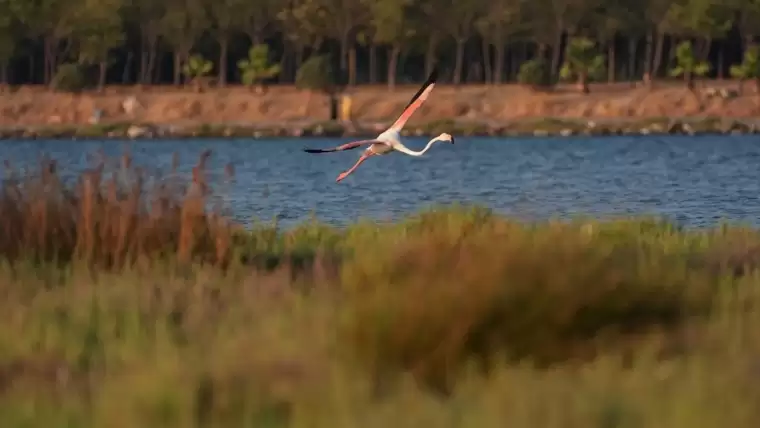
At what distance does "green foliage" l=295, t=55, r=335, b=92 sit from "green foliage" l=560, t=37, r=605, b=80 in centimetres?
1190

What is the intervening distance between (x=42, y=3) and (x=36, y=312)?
69898mm

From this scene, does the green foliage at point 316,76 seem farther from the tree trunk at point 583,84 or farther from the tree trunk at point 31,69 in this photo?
the tree trunk at point 31,69

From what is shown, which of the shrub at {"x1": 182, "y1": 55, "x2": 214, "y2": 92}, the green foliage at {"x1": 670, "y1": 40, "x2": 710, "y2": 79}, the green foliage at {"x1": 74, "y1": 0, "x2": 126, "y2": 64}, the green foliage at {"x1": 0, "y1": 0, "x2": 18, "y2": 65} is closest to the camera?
the green foliage at {"x1": 0, "y1": 0, "x2": 18, "y2": 65}

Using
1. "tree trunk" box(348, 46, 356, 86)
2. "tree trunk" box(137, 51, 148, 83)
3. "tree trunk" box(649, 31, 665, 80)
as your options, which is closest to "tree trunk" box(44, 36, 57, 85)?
"tree trunk" box(137, 51, 148, 83)

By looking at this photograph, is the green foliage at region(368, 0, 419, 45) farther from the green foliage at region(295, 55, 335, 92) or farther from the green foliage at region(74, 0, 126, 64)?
the green foliage at region(74, 0, 126, 64)

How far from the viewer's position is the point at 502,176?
37.2 metres

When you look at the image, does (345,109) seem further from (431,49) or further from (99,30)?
(99,30)

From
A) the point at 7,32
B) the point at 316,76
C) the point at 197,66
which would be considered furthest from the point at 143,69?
the point at 316,76

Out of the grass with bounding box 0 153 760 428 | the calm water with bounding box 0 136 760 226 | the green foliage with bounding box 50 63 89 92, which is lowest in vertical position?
the calm water with bounding box 0 136 760 226

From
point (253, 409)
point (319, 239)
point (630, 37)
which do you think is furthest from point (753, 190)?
point (630, 37)

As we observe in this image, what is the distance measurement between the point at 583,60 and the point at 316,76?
1313 centimetres

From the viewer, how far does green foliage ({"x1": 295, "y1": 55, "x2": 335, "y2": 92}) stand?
236 feet

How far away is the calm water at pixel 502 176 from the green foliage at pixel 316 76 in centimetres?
915

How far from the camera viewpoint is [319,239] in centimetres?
1402
